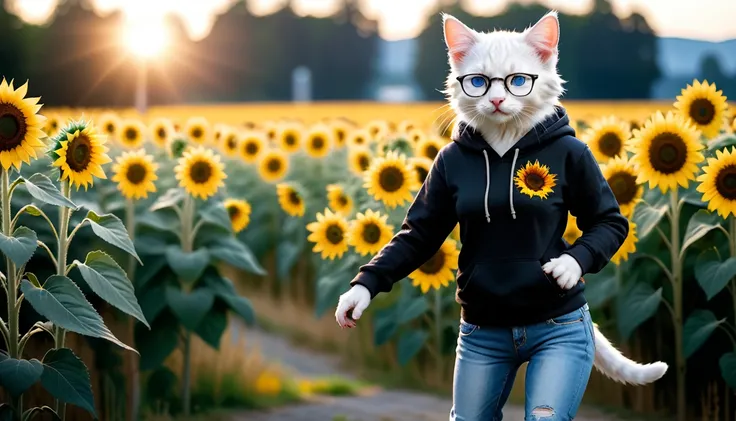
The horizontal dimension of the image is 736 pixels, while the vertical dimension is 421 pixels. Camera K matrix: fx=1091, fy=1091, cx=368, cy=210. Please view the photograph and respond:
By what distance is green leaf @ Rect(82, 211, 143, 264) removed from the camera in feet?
12.8

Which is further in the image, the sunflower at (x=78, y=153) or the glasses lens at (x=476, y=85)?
the sunflower at (x=78, y=153)

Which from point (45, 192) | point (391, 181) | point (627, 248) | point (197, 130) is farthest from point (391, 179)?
point (197, 130)

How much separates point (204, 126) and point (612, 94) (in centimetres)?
3245

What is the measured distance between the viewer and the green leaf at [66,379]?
371 cm

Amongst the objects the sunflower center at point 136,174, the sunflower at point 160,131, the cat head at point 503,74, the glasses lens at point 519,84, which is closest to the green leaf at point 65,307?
the cat head at point 503,74

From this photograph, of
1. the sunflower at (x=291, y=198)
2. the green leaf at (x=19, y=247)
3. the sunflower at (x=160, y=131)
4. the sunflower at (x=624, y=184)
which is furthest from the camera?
the sunflower at (x=160, y=131)

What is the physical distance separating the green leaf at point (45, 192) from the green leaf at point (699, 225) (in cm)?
277

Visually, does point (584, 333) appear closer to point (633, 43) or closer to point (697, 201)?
point (697, 201)

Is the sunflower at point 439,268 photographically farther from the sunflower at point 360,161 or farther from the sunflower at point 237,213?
the sunflower at point 360,161

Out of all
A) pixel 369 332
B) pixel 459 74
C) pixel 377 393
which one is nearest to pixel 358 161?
pixel 369 332

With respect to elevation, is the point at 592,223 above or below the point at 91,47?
below

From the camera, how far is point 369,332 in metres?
6.87

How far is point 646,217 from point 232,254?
206 centimetres

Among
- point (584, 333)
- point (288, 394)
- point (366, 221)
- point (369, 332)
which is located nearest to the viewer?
point (584, 333)
